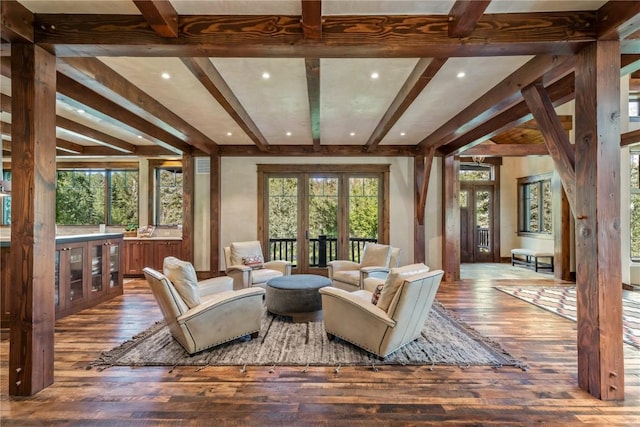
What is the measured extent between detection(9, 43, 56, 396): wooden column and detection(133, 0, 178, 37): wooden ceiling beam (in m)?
1.00

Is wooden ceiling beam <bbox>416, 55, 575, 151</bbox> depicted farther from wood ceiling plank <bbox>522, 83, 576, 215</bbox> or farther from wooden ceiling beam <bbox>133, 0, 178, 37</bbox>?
wooden ceiling beam <bbox>133, 0, 178, 37</bbox>

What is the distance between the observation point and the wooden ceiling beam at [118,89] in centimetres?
292

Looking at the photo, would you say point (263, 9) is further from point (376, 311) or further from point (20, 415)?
point (20, 415)

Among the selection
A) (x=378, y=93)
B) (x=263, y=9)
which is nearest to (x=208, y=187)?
Answer: (x=378, y=93)

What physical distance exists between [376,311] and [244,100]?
308 centimetres

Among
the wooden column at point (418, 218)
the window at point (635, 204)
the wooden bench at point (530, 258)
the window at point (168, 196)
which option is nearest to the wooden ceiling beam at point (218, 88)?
the window at point (168, 196)

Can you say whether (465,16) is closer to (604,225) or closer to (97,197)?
(604,225)

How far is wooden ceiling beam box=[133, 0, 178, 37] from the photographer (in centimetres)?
207

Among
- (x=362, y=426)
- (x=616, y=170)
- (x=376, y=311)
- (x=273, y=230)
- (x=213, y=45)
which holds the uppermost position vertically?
(x=213, y=45)

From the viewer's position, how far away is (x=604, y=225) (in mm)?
2289

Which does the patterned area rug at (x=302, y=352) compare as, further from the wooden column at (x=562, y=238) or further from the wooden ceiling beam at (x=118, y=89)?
the wooden column at (x=562, y=238)

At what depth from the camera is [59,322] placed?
13.1ft

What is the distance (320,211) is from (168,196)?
12.4 feet

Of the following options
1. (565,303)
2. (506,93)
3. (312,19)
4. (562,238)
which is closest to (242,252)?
(312,19)
